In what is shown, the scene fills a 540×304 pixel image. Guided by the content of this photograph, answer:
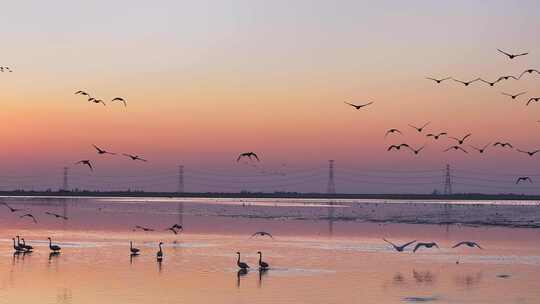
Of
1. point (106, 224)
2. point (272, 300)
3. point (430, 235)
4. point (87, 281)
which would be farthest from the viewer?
point (106, 224)

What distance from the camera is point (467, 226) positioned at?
68562 millimetres

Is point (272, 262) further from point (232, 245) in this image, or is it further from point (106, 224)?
point (106, 224)

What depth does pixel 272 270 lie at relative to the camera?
34.9 metres

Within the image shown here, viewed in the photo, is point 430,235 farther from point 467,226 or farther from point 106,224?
point 106,224

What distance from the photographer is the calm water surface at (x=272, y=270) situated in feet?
92.3

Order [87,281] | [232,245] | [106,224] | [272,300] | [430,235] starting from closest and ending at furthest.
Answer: [272,300], [87,281], [232,245], [430,235], [106,224]

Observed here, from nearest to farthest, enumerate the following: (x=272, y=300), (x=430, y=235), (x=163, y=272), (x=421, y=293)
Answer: (x=272, y=300)
(x=421, y=293)
(x=163, y=272)
(x=430, y=235)

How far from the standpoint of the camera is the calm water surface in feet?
92.3

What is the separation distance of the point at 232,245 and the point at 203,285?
54.8 feet

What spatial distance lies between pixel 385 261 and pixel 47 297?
1559 centimetres

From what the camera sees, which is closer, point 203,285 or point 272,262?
point 203,285

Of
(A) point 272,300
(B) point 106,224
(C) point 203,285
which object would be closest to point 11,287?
(C) point 203,285

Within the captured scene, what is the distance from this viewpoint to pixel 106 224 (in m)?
67.8

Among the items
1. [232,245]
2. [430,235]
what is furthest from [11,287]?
[430,235]
